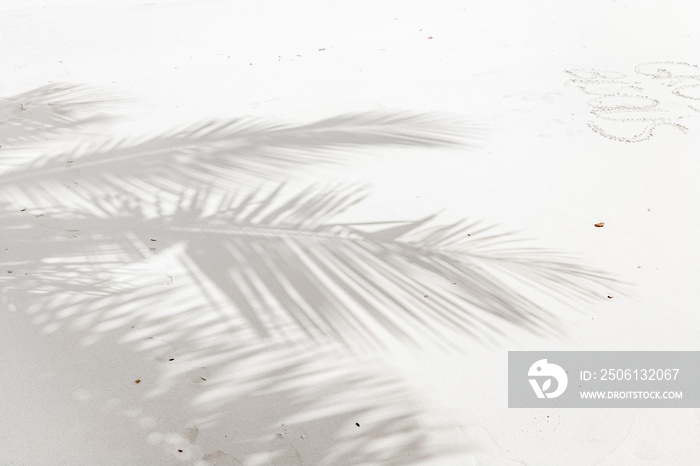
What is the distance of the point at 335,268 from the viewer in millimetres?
2232

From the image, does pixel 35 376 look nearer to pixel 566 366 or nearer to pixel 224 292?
pixel 224 292

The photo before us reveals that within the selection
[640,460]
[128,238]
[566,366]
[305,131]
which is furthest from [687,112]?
[128,238]

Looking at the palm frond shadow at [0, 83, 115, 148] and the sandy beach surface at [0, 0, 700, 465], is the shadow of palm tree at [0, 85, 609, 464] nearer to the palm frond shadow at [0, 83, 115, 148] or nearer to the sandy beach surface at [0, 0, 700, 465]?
the sandy beach surface at [0, 0, 700, 465]

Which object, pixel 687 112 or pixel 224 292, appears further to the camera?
pixel 687 112

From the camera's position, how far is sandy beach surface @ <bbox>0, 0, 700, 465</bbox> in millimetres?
1739

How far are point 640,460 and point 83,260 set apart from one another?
1.81m

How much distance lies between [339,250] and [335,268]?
10 cm

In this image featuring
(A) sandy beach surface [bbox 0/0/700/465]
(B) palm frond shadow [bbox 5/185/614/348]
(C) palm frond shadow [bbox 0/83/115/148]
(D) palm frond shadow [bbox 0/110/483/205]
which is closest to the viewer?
(A) sandy beach surface [bbox 0/0/700/465]

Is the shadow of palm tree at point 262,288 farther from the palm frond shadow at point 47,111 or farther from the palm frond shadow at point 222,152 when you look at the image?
the palm frond shadow at point 47,111

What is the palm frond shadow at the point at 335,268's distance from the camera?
81.1 inches

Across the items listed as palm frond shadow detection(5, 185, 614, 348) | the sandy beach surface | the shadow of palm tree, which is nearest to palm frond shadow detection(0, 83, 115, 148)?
the sandy beach surface

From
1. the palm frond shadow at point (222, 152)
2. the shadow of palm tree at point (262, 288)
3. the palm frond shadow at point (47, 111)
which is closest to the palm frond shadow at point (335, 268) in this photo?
the shadow of palm tree at point (262, 288)

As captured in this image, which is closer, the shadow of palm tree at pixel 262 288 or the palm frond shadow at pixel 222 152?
the shadow of palm tree at pixel 262 288

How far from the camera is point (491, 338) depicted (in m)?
2.01
